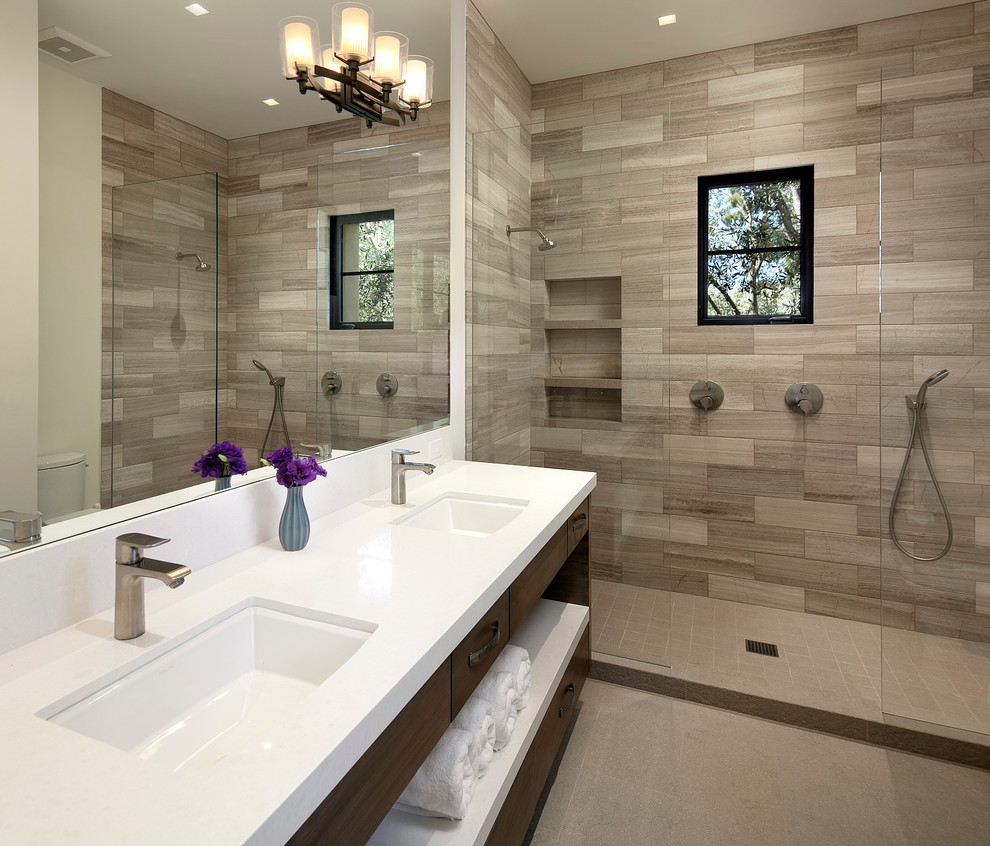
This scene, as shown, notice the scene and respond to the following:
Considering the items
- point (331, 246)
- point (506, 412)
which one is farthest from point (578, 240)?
point (331, 246)

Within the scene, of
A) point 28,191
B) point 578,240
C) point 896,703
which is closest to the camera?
point 28,191

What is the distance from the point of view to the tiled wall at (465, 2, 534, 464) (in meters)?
2.54

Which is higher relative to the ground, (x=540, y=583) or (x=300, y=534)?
(x=300, y=534)

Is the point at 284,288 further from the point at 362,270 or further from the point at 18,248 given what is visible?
the point at 18,248

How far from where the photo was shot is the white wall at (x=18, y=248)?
876 millimetres

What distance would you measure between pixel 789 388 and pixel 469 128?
6.38ft

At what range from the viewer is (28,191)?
0.90 m

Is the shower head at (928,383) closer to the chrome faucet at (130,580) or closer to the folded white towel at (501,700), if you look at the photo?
the folded white towel at (501,700)

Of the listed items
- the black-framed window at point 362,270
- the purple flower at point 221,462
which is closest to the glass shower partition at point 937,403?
the black-framed window at point 362,270

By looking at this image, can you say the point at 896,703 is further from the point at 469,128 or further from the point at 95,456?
the point at 469,128

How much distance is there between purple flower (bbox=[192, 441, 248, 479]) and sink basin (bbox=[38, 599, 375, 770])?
33 centimetres

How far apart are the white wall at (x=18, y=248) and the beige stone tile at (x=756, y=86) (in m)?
2.94

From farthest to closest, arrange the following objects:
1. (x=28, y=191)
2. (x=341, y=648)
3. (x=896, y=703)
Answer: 1. (x=896, y=703)
2. (x=341, y=648)
3. (x=28, y=191)

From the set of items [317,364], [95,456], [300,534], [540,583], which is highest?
[317,364]
